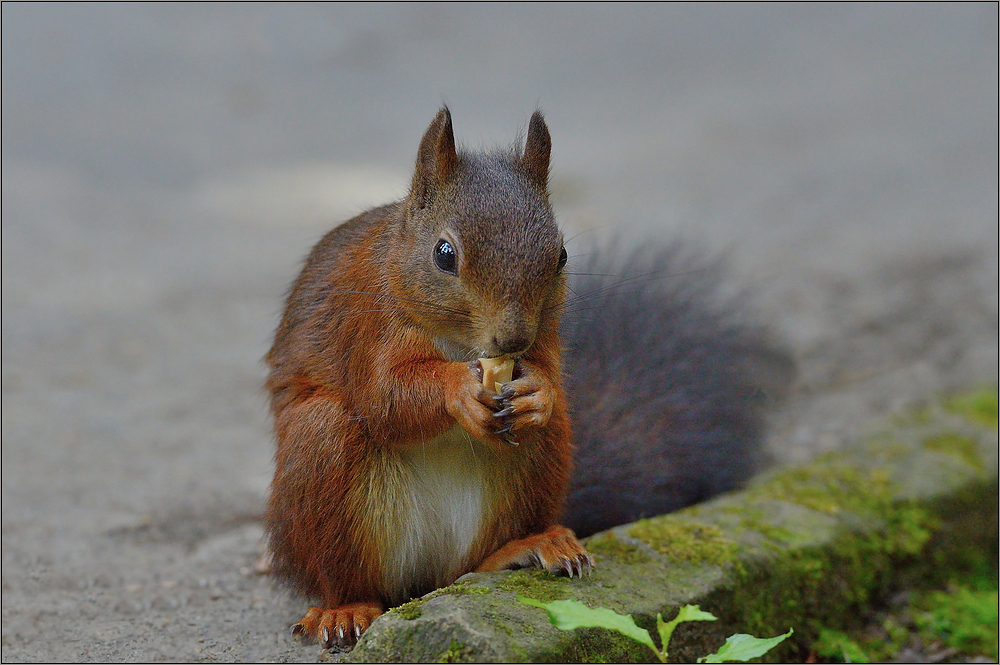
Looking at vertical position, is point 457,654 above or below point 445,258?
below

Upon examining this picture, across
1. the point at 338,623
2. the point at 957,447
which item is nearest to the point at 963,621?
the point at 957,447

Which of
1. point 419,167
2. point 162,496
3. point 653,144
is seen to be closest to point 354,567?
point 419,167

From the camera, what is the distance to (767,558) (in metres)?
2.29

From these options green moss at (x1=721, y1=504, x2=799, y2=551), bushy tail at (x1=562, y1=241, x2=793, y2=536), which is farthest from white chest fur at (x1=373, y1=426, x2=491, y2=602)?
green moss at (x1=721, y1=504, x2=799, y2=551)

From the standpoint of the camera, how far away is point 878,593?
8.61 ft

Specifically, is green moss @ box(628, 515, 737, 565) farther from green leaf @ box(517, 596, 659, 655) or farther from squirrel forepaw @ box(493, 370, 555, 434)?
green leaf @ box(517, 596, 659, 655)

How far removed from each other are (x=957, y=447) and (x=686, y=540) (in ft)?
4.50

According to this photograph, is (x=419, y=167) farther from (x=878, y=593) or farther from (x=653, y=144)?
(x=653, y=144)

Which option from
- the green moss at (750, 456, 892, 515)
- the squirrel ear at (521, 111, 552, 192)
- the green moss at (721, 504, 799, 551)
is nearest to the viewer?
the squirrel ear at (521, 111, 552, 192)

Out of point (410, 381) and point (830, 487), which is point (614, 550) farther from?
point (830, 487)

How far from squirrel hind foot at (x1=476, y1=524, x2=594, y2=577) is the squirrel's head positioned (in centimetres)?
43

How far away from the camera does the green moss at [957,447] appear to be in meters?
3.07

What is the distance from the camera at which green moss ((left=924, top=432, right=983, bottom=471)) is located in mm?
3066

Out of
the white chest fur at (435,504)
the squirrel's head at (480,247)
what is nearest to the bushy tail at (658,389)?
the white chest fur at (435,504)
